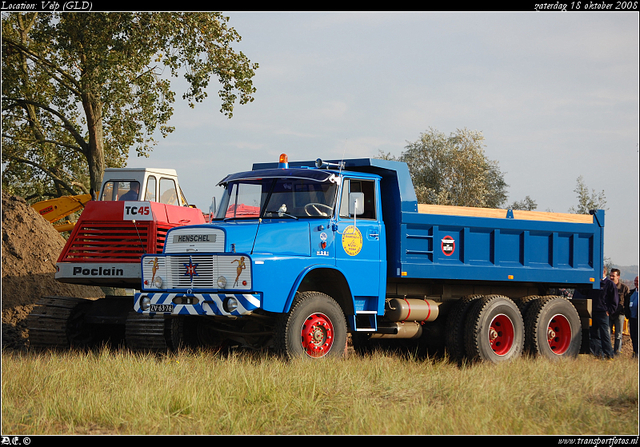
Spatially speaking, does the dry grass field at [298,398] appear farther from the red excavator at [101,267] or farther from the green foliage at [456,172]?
the green foliage at [456,172]

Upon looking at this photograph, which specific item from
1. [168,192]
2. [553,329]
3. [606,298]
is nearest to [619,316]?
[606,298]

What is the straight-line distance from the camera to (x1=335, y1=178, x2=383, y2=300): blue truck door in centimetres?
1105

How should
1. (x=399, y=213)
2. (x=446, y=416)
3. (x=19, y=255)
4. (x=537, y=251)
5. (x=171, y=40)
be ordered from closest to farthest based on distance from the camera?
(x=446, y=416)
(x=399, y=213)
(x=537, y=251)
(x=19, y=255)
(x=171, y=40)

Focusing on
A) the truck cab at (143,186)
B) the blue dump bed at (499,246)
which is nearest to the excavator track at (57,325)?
the truck cab at (143,186)

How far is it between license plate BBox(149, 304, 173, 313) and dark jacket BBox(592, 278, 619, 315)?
8.41 m

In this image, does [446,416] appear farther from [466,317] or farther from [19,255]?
[19,255]

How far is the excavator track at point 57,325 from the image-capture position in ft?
42.3

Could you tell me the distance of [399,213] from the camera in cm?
1180

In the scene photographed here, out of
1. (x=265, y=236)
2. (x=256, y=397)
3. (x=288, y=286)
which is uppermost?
(x=265, y=236)

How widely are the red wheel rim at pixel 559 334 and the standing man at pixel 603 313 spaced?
45.3 inches

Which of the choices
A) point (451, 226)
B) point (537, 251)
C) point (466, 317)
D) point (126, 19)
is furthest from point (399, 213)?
point (126, 19)

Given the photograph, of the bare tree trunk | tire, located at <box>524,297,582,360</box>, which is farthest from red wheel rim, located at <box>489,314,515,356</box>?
the bare tree trunk

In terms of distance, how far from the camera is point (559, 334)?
1377cm

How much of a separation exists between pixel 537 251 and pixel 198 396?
7.67 m
